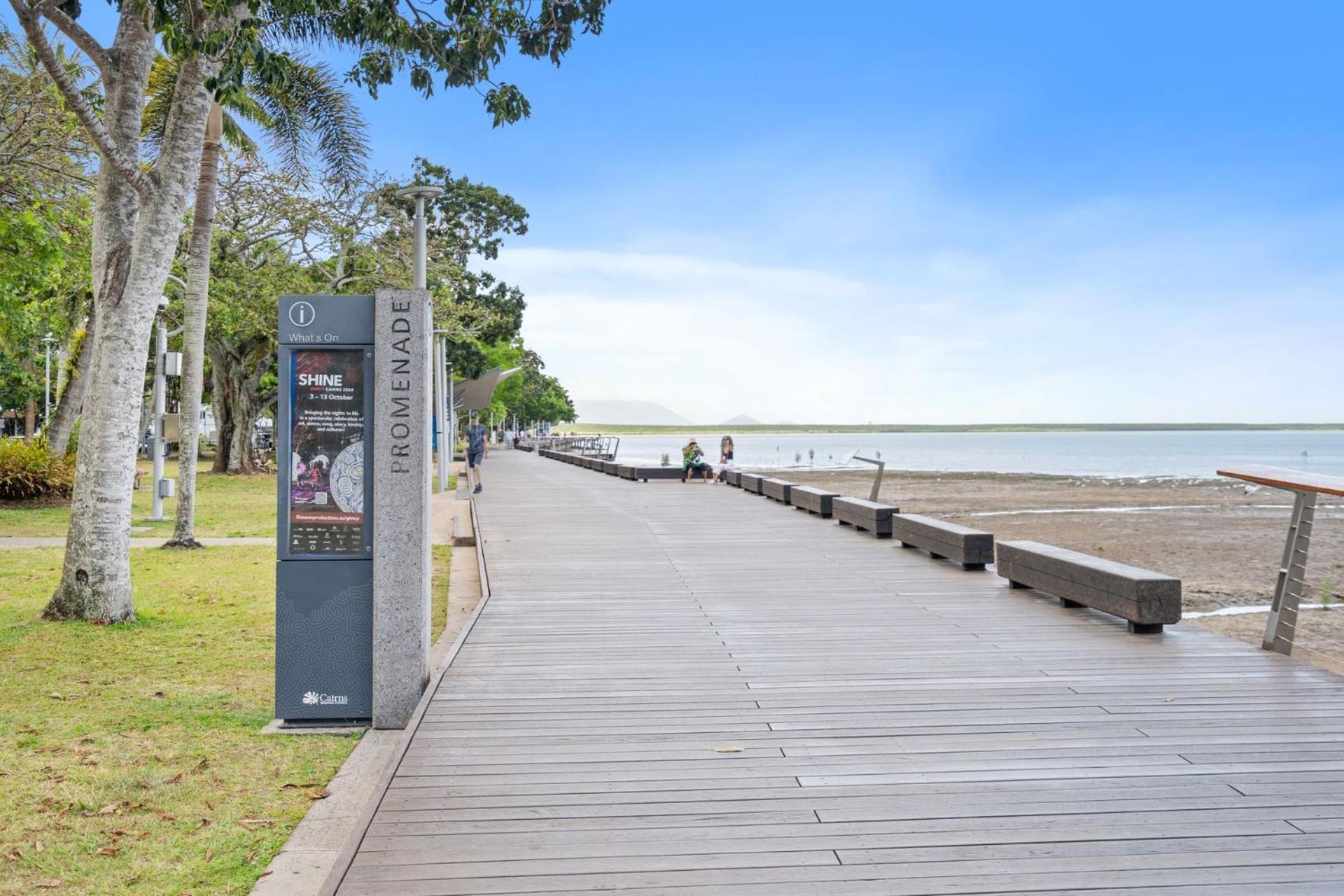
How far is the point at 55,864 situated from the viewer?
363cm

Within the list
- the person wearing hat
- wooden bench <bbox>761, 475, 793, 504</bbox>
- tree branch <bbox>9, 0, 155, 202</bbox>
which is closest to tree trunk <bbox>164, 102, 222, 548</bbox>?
tree branch <bbox>9, 0, 155, 202</bbox>

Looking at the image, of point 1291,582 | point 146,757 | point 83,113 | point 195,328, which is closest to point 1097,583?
point 1291,582

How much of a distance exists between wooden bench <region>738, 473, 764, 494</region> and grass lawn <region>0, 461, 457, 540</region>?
8.84 metres

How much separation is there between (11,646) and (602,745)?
16.5 ft

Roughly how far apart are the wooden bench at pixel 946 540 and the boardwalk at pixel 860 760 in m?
1.70

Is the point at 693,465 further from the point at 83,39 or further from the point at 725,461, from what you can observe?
the point at 83,39

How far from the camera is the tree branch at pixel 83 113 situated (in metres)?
7.38

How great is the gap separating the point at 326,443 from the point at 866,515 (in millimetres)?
8894

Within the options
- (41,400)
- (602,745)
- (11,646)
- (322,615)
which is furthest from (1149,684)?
(41,400)

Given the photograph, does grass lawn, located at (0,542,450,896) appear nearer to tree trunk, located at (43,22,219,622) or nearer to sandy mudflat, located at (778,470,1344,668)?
tree trunk, located at (43,22,219,622)

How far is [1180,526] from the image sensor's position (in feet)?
76.8

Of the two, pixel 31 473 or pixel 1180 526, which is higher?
pixel 31 473

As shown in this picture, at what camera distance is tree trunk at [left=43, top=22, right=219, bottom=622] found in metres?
7.98

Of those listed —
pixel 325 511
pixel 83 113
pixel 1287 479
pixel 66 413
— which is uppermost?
pixel 83 113
